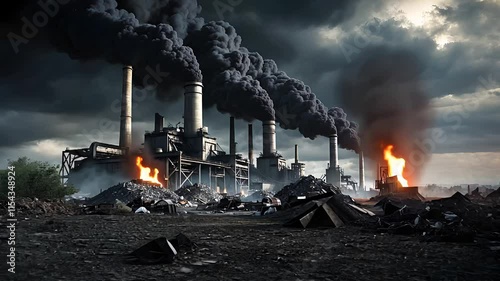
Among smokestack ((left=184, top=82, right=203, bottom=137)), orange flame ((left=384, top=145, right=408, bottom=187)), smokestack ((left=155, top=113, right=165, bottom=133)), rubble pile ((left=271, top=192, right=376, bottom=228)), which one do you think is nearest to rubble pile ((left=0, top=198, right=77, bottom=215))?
rubble pile ((left=271, top=192, right=376, bottom=228))

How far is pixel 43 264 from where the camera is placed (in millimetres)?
5738

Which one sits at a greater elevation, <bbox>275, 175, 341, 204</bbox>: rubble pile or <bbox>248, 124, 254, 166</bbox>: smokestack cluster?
<bbox>248, 124, 254, 166</bbox>: smokestack cluster

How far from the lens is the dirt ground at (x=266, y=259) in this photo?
500cm

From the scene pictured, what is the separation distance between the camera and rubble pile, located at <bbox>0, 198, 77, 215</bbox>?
56.7ft

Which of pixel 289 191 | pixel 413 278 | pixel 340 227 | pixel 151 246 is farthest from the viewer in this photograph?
pixel 289 191

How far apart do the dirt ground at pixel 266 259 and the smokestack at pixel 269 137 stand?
52393 millimetres

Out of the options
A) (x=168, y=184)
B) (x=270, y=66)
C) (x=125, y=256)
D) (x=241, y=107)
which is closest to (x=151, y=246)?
(x=125, y=256)

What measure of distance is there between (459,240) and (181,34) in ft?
166

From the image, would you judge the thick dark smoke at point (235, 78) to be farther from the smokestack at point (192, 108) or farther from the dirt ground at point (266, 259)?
the dirt ground at point (266, 259)

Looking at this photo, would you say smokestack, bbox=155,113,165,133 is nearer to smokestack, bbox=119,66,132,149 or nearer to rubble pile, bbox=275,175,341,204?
smokestack, bbox=119,66,132,149

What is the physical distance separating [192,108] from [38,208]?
32.6 m

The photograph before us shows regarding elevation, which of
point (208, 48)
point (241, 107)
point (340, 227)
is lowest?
point (340, 227)

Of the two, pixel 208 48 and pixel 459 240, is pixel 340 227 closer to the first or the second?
pixel 459 240

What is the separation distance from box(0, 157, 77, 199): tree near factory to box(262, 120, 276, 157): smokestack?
40231 millimetres
